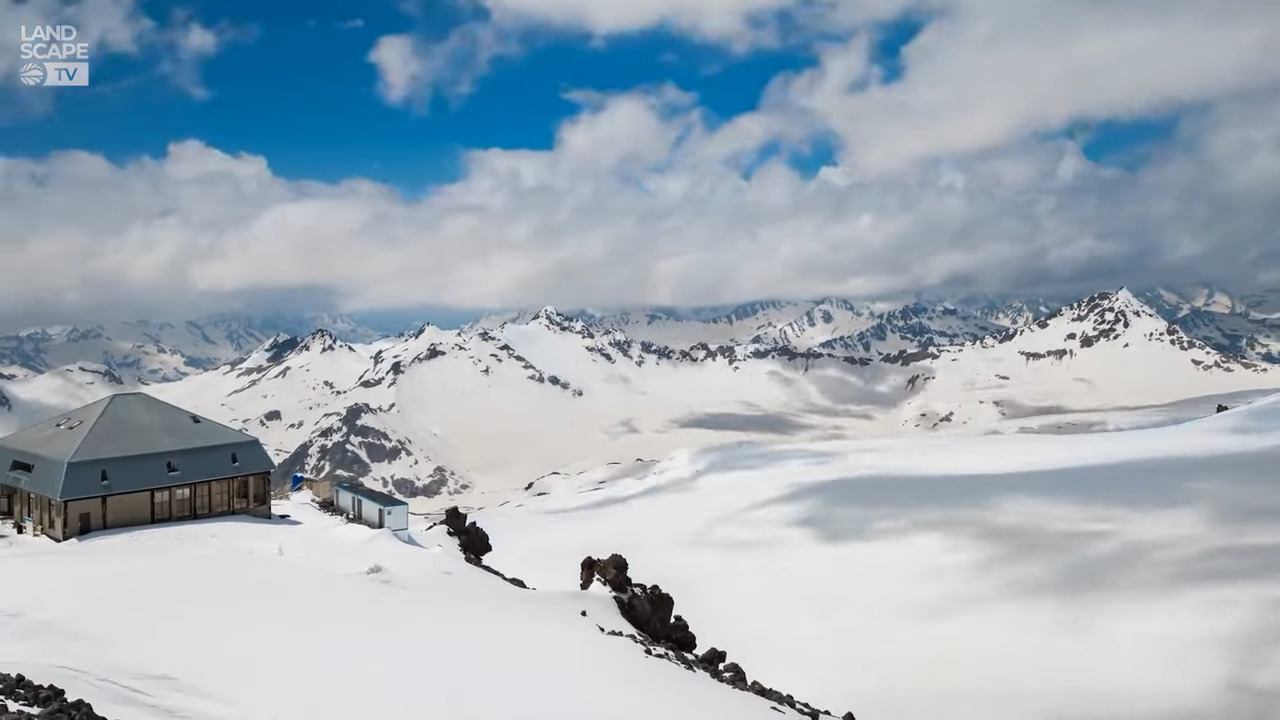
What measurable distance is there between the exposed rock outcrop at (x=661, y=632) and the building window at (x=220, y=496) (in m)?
22.2

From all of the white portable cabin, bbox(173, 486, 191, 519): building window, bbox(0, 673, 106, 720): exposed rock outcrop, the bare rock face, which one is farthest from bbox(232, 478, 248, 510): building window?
bbox(0, 673, 106, 720): exposed rock outcrop

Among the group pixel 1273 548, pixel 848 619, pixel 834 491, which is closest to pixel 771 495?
pixel 834 491

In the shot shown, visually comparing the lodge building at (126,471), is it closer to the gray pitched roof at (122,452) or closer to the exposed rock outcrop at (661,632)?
the gray pitched roof at (122,452)

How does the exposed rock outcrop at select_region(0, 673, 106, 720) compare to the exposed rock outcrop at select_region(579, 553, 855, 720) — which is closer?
the exposed rock outcrop at select_region(0, 673, 106, 720)

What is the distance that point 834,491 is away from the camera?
102438 millimetres

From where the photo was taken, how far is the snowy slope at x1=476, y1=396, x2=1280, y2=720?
158 feet

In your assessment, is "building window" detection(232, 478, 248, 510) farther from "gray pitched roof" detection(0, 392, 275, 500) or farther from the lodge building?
"gray pitched roof" detection(0, 392, 275, 500)

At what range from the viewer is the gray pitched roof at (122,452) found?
1583 inches

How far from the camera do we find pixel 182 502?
43594 millimetres

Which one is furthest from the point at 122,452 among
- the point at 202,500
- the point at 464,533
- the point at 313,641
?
the point at 313,641

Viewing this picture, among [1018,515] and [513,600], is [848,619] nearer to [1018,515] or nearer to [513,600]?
[1018,515]

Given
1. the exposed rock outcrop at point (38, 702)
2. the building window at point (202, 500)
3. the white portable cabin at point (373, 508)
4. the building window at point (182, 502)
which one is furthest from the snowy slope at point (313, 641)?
the white portable cabin at point (373, 508)

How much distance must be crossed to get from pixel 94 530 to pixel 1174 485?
95715 mm

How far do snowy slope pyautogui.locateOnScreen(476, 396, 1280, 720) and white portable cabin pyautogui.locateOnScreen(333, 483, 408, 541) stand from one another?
2433cm
